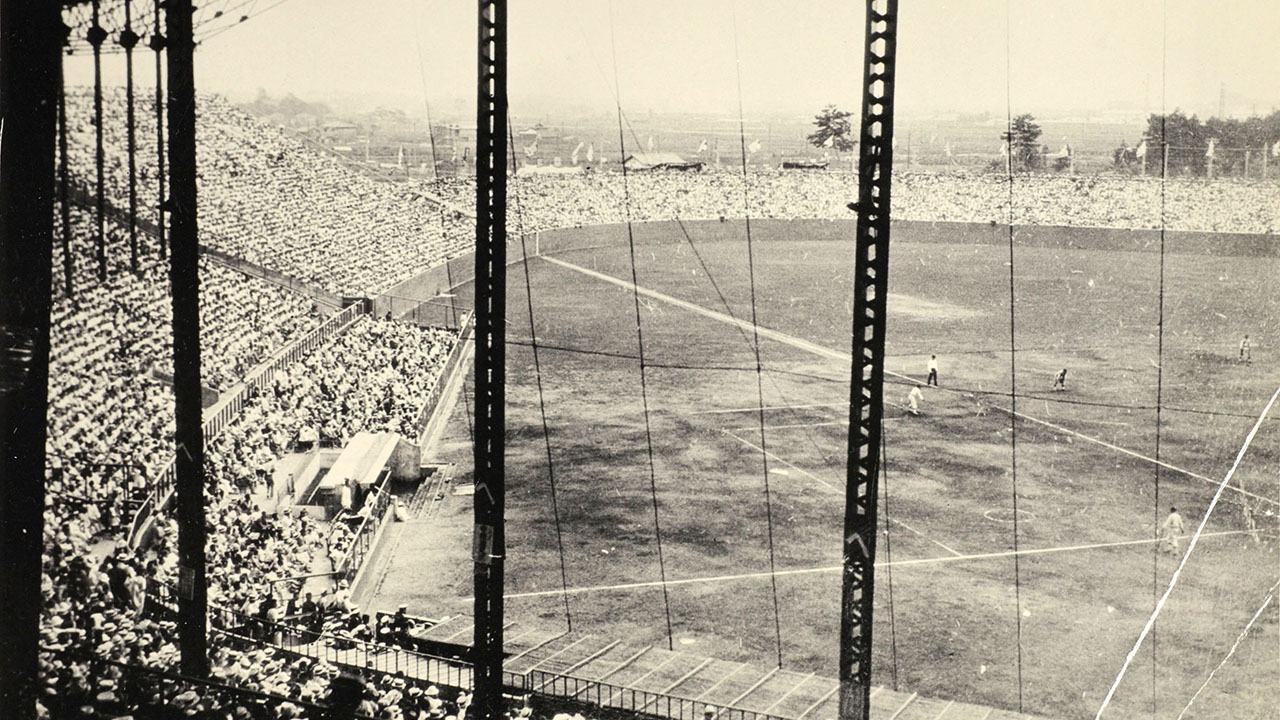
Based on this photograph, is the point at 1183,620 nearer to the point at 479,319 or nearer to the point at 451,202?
the point at 479,319

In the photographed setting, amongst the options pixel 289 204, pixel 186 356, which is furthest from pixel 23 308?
pixel 289 204

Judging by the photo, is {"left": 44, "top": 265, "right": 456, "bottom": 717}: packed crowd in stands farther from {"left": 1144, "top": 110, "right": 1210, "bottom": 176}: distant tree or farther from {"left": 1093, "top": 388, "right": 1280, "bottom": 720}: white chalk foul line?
{"left": 1144, "top": 110, "right": 1210, "bottom": 176}: distant tree

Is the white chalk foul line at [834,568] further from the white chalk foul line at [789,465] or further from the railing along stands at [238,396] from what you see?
the railing along stands at [238,396]

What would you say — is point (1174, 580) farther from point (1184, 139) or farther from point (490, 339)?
point (1184, 139)

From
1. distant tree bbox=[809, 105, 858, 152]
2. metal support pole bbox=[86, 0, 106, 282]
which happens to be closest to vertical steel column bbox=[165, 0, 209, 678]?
metal support pole bbox=[86, 0, 106, 282]

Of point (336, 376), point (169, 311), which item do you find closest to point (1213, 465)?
point (336, 376)

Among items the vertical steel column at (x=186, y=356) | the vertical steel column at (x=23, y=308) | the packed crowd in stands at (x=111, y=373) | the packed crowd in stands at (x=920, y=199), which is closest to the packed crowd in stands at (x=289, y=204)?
the packed crowd in stands at (x=111, y=373)
